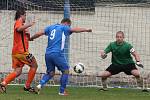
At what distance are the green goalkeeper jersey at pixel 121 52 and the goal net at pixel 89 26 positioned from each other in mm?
2093

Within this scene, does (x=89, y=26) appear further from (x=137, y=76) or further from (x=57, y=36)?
(x=57, y=36)

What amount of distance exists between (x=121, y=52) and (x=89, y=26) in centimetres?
346

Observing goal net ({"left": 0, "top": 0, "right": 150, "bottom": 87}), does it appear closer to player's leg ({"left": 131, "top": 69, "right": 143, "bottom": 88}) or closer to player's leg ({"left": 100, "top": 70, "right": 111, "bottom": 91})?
player's leg ({"left": 131, "top": 69, "right": 143, "bottom": 88})

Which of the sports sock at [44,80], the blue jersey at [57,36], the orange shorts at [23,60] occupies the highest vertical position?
the blue jersey at [57,36]

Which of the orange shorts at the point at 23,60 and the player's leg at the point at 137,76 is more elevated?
the orange shorts at the point at 23,60

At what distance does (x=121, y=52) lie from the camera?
1549cm

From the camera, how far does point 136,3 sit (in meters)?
18.5

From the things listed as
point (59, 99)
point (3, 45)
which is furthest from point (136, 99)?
point (3, 45)

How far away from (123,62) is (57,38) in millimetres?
2553

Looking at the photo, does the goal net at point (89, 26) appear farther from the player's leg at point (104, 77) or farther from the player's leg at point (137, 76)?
the player's leg at point (104, 77)

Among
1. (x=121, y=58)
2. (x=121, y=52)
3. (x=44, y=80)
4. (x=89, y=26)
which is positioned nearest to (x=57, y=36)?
(x=44, y=80)

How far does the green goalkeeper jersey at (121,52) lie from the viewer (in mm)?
15455

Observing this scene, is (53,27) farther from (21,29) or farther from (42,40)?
(42,40)

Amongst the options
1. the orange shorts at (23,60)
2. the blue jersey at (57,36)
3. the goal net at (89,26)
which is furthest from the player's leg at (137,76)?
the orange shorts at (23,60)
